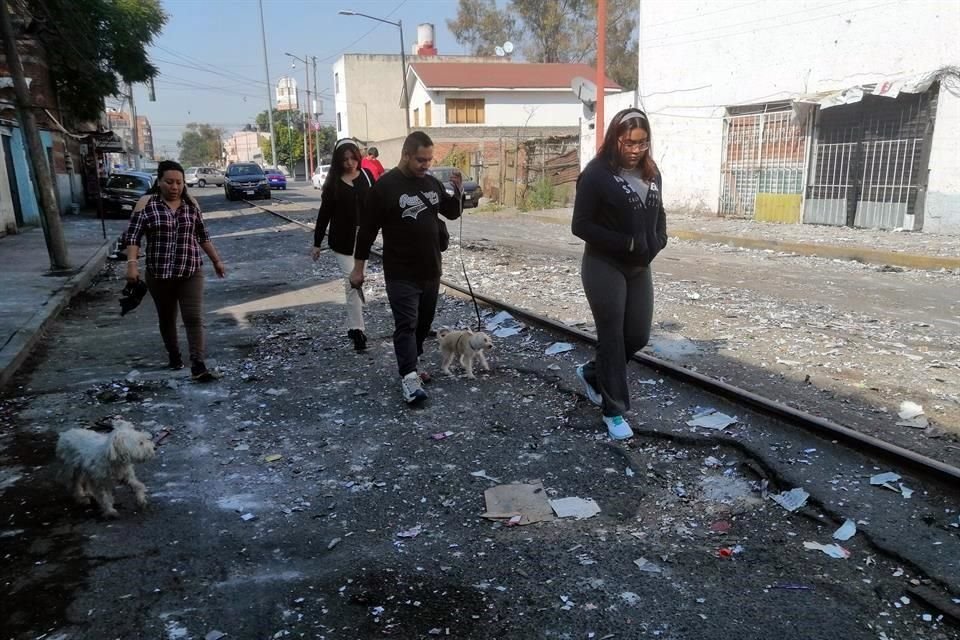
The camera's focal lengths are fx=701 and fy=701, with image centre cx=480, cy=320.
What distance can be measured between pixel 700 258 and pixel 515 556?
429 inches

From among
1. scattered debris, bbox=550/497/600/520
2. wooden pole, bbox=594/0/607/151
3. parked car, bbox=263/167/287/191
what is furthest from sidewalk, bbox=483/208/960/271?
parked car, bbox=263/167/287/191

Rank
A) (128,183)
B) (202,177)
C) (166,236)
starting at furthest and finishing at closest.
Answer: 1. (202,177)
2. (128,183)
3. (166,236)

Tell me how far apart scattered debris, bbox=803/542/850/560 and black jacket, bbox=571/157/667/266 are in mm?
1784

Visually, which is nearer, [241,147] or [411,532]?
[411,532]

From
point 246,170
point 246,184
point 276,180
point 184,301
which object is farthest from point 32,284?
point 276,180

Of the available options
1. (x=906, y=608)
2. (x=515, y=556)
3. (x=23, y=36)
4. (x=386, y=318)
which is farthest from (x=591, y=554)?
(x=23, y=36)

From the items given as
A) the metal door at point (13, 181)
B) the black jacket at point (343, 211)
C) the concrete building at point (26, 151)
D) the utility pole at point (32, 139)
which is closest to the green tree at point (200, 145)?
the concrete building at point (26, 151)

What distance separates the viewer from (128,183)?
2573 cm

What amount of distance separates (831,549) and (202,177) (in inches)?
2574

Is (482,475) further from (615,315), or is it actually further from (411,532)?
(615,315)

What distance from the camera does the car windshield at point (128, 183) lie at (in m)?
25.5

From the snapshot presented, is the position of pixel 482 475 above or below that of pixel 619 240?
below

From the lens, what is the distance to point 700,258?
1312 cm

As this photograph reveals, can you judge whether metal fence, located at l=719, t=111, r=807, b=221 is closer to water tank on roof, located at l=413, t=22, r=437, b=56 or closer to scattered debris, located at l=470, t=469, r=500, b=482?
scattered debris, located at l=470, t=469, r=500, b=482
